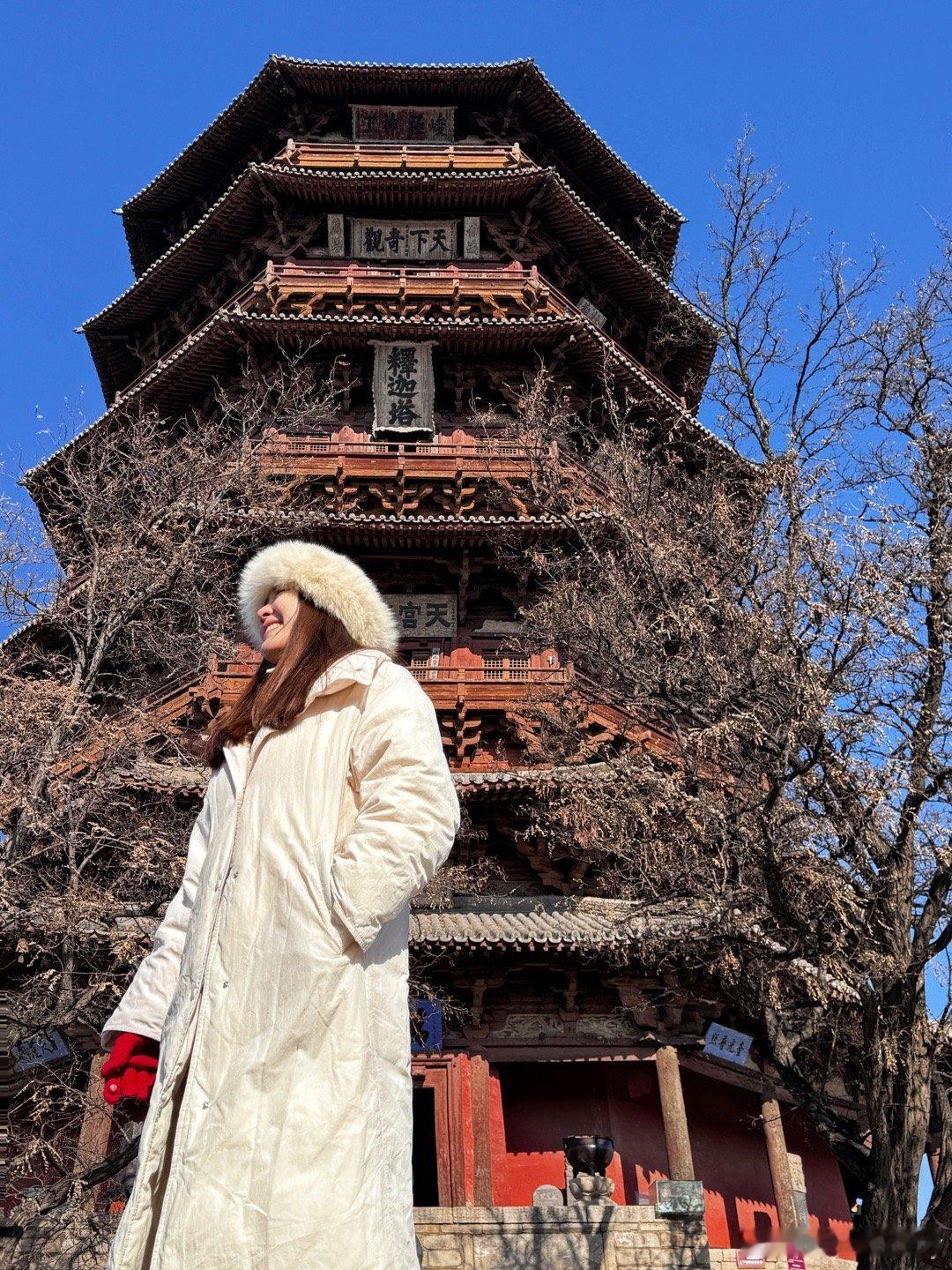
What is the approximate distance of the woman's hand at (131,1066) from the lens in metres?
2.33

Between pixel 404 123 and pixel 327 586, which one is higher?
pixel 404 123

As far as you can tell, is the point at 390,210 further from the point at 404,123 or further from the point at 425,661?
the point at 425,661

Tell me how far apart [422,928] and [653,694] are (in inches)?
137

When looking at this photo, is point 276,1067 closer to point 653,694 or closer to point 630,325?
point 653,694

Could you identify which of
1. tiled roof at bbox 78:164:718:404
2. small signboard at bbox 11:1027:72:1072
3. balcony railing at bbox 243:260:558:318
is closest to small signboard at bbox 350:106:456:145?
tiled roof at bbox 78:164:718:404

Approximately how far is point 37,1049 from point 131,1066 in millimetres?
7511

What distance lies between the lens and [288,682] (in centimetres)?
259

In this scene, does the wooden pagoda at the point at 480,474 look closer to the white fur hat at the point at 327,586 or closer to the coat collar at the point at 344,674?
the white fur hat at the point at 327,586

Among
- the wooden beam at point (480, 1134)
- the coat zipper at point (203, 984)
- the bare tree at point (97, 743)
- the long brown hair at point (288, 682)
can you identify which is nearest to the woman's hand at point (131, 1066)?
the coat zipper at point (203, 984)

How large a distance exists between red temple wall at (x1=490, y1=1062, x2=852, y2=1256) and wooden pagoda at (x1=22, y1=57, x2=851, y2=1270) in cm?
2

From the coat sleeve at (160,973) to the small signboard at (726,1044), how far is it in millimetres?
9137

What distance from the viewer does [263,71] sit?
51.7 feet

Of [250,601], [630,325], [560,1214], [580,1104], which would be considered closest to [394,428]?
[630,325]

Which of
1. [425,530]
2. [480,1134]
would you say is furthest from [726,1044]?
[425,530]
